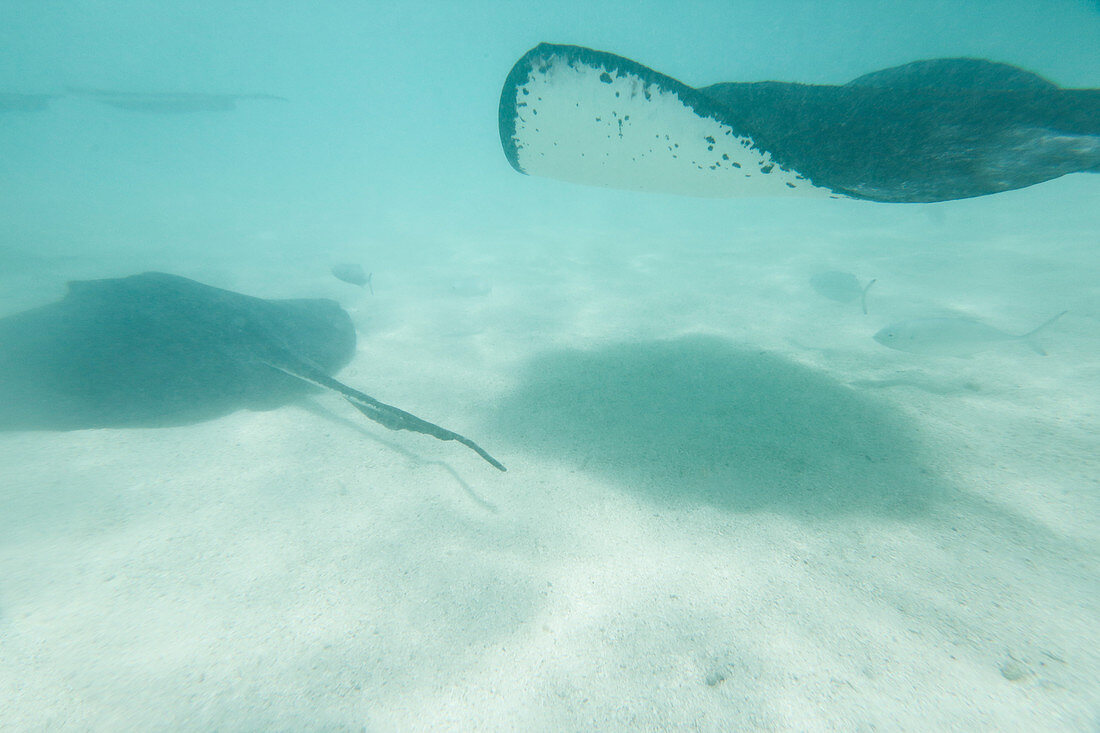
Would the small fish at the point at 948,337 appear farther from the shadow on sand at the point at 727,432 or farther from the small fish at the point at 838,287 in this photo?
the small fish at the point at 838,287

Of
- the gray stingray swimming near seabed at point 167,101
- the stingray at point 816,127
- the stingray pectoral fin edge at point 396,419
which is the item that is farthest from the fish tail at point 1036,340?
the gray stingray swimming near seabed at point 167,101

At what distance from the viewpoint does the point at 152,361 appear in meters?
4.20

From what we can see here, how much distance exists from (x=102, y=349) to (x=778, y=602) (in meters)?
6.47

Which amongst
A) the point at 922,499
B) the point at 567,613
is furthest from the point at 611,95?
the point at 922,499

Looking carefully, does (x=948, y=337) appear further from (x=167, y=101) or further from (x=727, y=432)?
(x=167, y=101)

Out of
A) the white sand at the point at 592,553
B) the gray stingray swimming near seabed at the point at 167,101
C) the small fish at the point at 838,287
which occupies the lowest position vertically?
the white sand at the point at 592,553

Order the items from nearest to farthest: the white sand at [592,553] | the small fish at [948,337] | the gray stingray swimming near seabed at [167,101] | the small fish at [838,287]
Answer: the white sand at [592,553] < the small fish at [948,337] < the small fish at [838,287] < the gray stingray swimming near seabed at [167,101]

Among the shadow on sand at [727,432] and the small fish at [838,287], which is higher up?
the small fish at [838,287]

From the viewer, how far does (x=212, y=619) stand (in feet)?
8.01

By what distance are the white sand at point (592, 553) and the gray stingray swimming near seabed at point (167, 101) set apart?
2059 cm

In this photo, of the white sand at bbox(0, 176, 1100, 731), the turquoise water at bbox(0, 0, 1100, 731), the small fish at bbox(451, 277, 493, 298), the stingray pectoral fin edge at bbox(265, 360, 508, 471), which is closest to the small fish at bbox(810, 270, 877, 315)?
the turquoise water at bbox(0, 0, 1100, 731)

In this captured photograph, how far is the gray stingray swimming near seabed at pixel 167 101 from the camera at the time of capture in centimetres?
1759

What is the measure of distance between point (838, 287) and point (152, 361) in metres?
11.0

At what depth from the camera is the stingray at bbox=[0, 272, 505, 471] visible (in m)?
3.85
